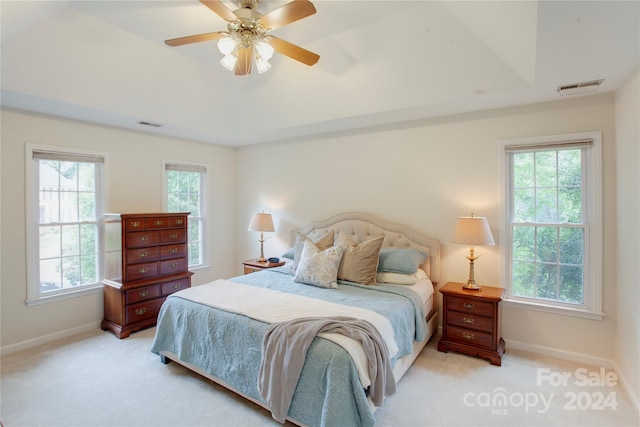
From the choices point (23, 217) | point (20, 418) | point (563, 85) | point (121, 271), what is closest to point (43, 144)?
point (23, 217)

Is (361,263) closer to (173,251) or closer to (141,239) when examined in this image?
(173,251)

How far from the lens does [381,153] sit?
3.91 m

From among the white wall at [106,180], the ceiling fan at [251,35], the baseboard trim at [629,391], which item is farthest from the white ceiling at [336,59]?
the baseboard trim at [629,391]

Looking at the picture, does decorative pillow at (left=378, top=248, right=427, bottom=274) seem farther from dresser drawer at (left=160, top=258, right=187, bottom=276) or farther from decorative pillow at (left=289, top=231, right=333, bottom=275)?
dresser drawer at (left=160, top=258, right=187, bottom=276)

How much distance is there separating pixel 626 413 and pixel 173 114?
191 inches

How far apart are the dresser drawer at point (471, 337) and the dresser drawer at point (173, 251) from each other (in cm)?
322

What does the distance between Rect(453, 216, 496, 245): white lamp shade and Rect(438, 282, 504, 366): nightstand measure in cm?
48

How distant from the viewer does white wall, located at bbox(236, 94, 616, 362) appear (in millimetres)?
2824

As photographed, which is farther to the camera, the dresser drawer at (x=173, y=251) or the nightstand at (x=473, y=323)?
the dresser drawer at (x=173, y=251)

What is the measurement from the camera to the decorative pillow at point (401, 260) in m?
3.21

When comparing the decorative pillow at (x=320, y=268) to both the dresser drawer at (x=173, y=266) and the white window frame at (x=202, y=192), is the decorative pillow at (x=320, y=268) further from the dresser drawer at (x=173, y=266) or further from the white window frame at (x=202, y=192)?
the white window frame at (x=202, y=192)

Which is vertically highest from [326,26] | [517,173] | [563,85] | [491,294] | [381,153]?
[326,26]

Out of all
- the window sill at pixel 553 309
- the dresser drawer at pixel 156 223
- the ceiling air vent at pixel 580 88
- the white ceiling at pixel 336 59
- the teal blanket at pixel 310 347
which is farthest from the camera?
the dresser drawer at pixel 156 223

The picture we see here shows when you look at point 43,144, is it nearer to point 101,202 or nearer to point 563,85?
point 101,202
